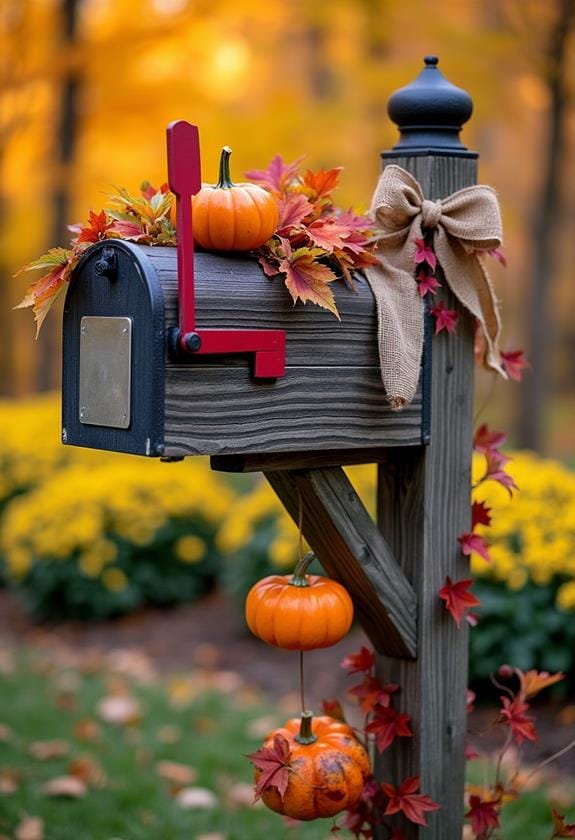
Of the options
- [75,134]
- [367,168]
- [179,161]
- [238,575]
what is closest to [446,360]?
[179,161]

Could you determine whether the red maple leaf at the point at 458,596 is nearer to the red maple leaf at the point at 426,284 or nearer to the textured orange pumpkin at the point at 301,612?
the textured orange pumpkin at the point at 301,612

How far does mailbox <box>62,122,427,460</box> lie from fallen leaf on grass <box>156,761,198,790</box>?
1963 mm

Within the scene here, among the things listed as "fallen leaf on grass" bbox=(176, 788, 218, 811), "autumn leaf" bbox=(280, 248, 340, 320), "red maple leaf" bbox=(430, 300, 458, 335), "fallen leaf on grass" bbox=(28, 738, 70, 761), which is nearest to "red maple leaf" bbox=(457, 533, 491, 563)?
"red maple leaf" bbox=(430, 300, 458, 335)

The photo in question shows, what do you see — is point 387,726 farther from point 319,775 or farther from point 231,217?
point 231,217

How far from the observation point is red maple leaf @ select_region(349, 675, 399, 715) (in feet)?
7.81

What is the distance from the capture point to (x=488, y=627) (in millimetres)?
4254

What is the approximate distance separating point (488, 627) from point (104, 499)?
276cm

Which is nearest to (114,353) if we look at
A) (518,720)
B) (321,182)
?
(321,182)

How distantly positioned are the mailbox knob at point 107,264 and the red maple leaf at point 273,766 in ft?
3.45

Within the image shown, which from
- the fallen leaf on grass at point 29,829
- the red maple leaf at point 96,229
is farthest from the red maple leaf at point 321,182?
the fallen leaf on grass at point 29,829

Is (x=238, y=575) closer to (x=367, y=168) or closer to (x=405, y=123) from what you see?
(x=405, y=123)

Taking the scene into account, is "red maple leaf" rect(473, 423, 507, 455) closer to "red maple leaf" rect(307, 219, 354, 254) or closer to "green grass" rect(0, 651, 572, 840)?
"red maple leaf" rect(307, 219, 354, 254)

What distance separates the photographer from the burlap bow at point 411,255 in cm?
216

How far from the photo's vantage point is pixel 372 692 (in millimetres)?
2412
